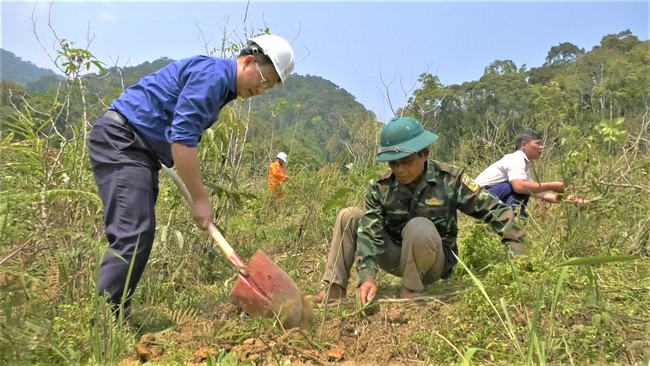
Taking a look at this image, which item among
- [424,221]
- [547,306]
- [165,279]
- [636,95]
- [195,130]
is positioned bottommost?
[165,279]

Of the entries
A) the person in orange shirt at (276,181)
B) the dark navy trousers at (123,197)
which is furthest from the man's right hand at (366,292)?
the person in orange shirt at (276,181)

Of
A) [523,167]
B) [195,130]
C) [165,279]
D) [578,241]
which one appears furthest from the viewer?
[523,167]

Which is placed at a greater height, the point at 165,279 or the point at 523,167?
the point at 523,167

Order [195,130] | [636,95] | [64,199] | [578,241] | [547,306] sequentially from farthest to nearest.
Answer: [636,95]
[64,199]
[578,241]
[195,130]
[547,306]

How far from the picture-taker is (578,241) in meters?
2.34

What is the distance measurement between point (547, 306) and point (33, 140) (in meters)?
2.33

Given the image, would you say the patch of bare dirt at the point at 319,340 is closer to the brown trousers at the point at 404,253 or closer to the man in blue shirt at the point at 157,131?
the brown trousers at the point at 404,253

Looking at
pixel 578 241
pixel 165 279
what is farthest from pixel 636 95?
pixel 165 279

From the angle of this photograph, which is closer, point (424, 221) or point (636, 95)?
point (424, 221)

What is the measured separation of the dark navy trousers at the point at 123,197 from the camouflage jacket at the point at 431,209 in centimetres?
96

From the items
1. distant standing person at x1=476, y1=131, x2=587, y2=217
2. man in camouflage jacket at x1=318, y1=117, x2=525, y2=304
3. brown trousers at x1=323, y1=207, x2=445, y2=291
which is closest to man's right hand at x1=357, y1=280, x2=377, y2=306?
man in camouflage jacket at x1=318, y1=117, x2=525, y2=304

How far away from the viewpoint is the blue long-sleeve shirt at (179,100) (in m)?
2.07

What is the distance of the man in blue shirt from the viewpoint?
2064 mm

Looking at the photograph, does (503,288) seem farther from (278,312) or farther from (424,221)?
(278,312)
